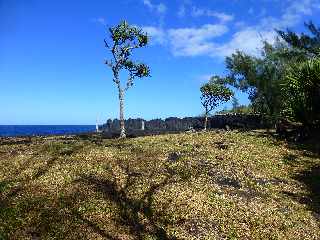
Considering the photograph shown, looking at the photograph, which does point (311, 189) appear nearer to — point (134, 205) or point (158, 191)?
point (158, 191)

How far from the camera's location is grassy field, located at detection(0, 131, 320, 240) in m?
20.7

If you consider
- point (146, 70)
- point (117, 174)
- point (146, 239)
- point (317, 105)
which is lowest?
point (146, 239)

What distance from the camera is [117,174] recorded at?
2714 centimetres

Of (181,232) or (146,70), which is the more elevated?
(146,70)

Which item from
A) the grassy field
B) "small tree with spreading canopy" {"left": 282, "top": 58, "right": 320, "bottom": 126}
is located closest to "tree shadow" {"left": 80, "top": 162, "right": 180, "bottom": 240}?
the grassy field

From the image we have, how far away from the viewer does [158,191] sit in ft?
80.5

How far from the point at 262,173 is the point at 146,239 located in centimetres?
1143

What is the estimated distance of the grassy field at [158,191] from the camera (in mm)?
20719

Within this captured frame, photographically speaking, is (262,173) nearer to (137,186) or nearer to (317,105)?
(137,186)

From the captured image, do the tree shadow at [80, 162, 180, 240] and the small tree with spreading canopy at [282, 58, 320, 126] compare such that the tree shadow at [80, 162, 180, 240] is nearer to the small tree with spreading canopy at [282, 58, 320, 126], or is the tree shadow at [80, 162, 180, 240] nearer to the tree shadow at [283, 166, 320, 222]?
the tree shadow at [283, 166, 320, 222]

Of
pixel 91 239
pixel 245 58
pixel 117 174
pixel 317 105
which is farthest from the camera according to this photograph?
pixel 245 58

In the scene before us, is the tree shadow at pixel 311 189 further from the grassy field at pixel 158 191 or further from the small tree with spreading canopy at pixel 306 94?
the small tree with spreading canopy at pixel 306 94

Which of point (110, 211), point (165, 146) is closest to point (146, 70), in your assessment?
point (165, 146)

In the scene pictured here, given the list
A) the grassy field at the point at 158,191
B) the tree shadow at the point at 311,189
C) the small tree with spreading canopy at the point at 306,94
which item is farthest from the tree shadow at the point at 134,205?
the small tree with spreading canopy at the point at 306,94
